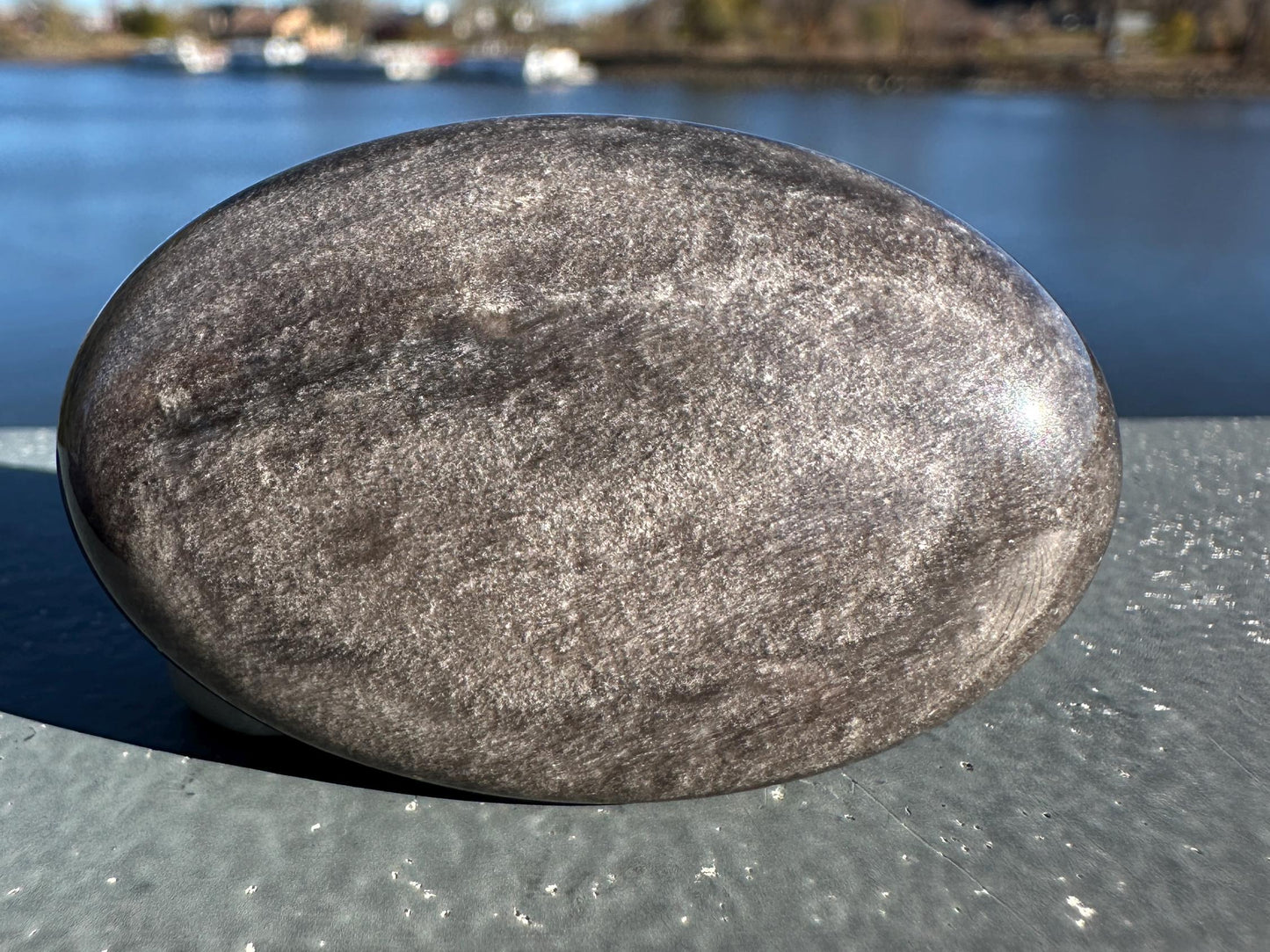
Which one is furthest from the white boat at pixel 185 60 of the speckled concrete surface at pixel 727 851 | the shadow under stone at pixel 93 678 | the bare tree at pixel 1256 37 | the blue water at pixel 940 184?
the speckled concrete surface at pixel 727 851

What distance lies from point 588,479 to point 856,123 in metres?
24.1

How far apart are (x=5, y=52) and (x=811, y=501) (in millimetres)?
67042

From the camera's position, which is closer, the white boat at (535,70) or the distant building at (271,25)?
the white boat at (535,70)

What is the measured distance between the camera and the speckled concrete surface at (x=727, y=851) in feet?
7.07

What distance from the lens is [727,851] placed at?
7.72 feet

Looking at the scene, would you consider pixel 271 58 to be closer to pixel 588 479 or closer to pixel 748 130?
pixel 748 130

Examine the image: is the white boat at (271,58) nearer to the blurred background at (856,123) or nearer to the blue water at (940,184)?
the blurred background at (856,123)

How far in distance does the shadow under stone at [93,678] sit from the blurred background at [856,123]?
158 inches

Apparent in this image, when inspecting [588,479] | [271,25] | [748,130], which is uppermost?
[588,479]

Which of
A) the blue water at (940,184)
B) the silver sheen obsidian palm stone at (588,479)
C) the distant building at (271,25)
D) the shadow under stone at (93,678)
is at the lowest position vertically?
the distant building at (271,25)

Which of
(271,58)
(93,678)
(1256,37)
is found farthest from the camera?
(271,58)

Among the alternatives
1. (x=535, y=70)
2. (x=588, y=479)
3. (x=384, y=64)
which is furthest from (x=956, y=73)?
(x=588, y=479)

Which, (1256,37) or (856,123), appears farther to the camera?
(1256,37)

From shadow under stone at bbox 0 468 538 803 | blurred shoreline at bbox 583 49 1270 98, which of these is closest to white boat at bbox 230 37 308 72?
blurred shoreline at bbox 583 49 1270 98
